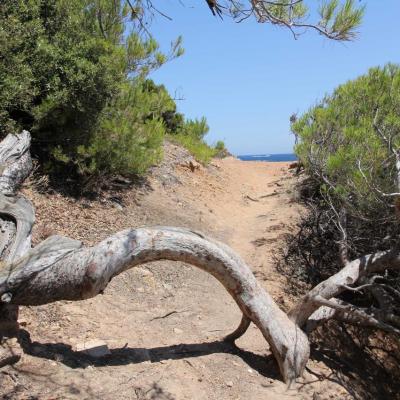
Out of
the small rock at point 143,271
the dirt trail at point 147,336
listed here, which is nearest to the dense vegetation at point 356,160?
the dirt trail at point 147,336

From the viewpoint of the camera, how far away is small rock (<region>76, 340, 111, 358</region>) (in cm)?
388

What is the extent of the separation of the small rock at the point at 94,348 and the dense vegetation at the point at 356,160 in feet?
9.19

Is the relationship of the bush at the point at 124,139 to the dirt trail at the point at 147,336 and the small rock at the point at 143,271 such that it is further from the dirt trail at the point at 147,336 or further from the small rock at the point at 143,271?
the small rock at the point at 143,271

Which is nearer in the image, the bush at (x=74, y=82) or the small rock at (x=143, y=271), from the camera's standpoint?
the small rock at (x=143, y=271)

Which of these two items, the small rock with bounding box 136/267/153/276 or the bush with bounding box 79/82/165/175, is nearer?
the small rock with bounding box 136/267/153/276

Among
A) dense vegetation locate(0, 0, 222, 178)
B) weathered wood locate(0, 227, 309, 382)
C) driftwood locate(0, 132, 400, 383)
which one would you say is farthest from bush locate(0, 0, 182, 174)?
weathered wood locate(0, 227, 309, 382)

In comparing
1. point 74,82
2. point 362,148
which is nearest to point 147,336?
point 362,148

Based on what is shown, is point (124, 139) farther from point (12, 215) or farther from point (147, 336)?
point (147, 336)

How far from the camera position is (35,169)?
6.71 meters

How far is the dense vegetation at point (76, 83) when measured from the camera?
6387 mm

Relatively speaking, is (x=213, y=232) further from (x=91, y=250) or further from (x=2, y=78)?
(x=91, y=250)

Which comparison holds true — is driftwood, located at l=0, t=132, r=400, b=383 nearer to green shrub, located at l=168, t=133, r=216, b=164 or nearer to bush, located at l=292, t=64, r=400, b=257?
bush, located at l=292, t=64, r=400, b=257

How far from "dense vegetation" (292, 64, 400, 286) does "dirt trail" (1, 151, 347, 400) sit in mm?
1036

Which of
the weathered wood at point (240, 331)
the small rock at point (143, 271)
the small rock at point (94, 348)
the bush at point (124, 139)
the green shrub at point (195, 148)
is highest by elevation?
the green shrub at point (195, 148)
